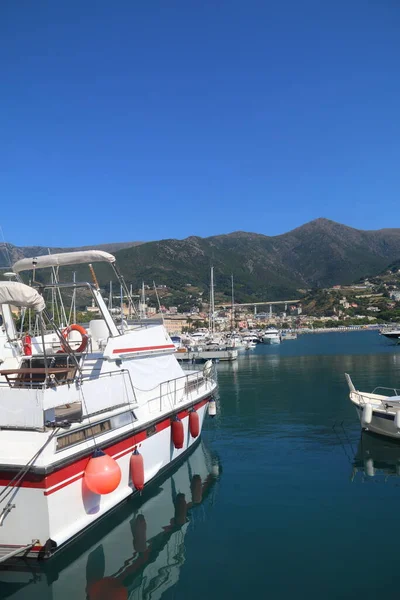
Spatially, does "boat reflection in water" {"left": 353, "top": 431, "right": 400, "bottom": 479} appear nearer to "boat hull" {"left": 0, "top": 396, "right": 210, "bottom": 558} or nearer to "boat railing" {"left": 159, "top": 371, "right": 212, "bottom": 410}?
"boat railing" {"left": 159, "top": 371, "right": 212, "bottom": 410}

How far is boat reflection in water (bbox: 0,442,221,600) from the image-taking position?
7969 mm

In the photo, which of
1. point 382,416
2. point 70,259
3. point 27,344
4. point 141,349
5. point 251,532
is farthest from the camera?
point 382,416

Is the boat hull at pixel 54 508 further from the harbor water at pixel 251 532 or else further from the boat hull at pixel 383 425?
the boat hull at pixel 383 425

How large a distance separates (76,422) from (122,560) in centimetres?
276

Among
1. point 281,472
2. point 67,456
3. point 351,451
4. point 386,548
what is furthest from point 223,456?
point 67,456

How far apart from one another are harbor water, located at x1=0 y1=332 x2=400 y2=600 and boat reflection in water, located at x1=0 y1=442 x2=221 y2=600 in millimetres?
21

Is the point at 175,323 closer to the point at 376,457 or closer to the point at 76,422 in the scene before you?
the point at 376,457

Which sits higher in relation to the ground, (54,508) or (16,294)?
(16,294)

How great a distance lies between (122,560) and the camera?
9.00 meters

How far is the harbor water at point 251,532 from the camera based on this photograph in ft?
26.1

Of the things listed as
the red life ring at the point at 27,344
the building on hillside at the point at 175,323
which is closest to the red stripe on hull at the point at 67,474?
the red life ring at the point at 27,344

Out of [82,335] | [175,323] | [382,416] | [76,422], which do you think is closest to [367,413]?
[382,416]

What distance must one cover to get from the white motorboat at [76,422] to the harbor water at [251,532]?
64cm

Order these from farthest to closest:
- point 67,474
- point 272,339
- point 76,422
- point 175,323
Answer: point 175,323, point 272,339, point 76,422, point 67,474
